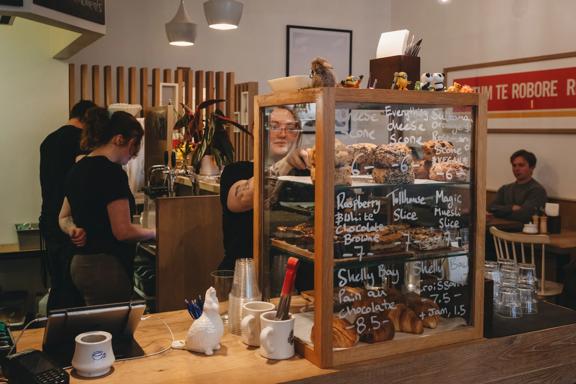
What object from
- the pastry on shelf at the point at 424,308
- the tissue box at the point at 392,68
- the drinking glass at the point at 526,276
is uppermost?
the tissue box at the point at 392,68

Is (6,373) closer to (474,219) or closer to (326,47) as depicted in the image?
(474,219)

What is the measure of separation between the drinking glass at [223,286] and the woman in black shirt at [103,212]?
0.94m

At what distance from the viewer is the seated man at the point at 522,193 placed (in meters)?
5.88

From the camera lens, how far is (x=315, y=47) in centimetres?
786

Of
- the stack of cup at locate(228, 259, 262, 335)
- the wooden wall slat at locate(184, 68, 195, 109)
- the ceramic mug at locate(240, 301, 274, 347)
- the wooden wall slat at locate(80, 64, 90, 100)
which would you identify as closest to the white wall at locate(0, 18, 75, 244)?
the wooden wall slat at locate(80, 64, 90, 100)

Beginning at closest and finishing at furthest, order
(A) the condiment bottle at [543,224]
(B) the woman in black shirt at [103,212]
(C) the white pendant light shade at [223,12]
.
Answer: (B) the woman in black shirt at [103,212]
(C) the white pendant light shade at [223,12]
(A) the condiment bottle at [543,224]

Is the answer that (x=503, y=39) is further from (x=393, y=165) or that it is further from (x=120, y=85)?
(x=393, y=165)

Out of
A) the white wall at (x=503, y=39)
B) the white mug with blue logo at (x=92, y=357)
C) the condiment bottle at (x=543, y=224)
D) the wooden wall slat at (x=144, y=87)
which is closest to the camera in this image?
the white mug with blue logo at (x=92, y=357)

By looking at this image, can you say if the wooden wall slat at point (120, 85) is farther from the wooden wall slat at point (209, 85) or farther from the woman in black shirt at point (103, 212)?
the woman in black shirt at point (103, 212)

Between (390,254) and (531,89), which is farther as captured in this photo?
(531,89)

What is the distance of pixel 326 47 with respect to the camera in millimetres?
7973

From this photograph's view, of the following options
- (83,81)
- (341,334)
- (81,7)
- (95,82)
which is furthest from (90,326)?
(95,82)

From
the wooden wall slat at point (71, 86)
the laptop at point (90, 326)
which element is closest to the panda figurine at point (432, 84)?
the laptop at point (90, 326)

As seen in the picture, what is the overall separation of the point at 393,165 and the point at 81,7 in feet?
9.26
